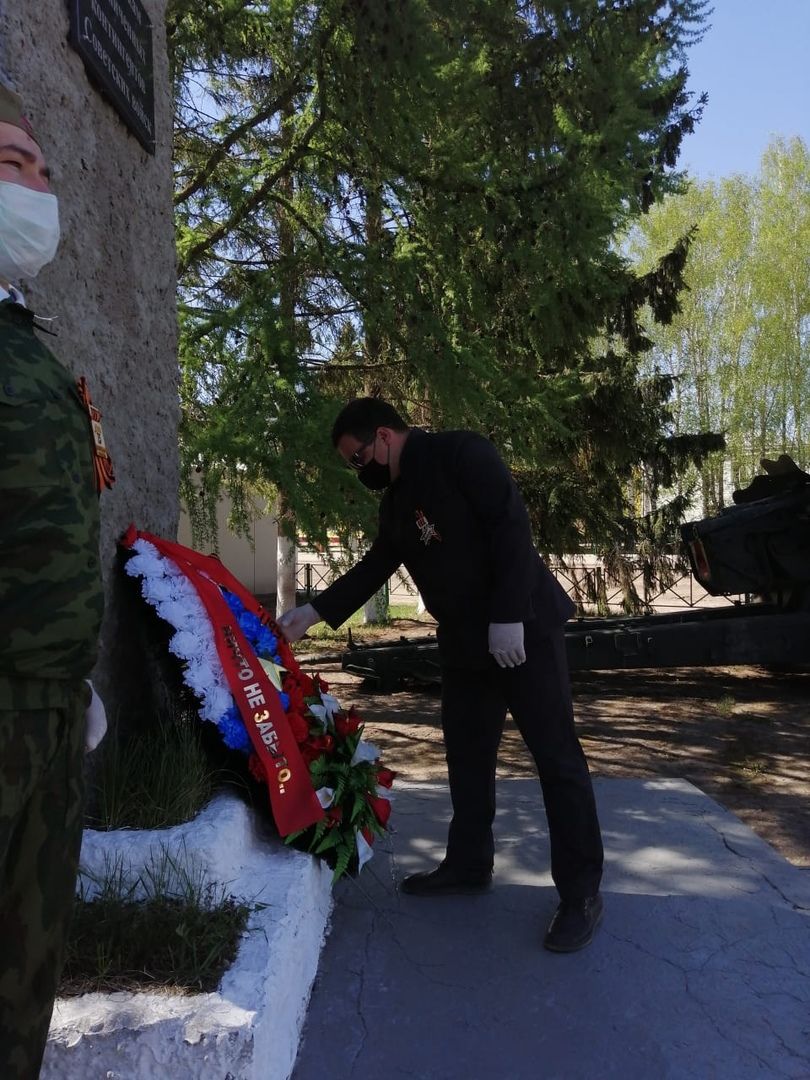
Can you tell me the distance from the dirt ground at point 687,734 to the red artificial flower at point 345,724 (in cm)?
204

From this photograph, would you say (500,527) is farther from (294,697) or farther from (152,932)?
(152,932)

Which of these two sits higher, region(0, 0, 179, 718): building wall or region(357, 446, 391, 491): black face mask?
region(0, 0, 179, 718): building wall

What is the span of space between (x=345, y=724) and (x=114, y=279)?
1623 mm

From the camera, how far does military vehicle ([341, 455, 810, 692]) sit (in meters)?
7.41

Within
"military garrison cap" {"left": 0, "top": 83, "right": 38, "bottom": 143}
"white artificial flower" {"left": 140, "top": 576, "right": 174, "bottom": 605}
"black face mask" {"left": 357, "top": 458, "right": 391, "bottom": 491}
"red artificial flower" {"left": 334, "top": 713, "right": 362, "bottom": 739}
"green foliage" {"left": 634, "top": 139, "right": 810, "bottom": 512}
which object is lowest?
"red artificial flower" {"left": 334, "top": 713, "right": 362, "bottom": 739}

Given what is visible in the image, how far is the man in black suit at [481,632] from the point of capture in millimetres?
2844

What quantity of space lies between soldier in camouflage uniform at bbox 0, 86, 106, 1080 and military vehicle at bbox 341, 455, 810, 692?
6068 mm

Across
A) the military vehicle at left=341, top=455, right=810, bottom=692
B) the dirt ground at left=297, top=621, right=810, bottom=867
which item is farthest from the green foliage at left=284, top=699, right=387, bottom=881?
the military vehicle at left=341, top=455, right=810, bottom=692

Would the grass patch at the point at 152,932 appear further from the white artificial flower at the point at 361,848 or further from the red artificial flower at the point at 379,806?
the red artificial flower at the point at 379,806

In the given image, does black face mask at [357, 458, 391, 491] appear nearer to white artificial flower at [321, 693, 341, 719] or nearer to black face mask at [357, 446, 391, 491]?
black face mask at [357, 446, 391, 491]

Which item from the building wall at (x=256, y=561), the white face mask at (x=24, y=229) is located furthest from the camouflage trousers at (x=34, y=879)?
the building wall at (x=256, y=561)

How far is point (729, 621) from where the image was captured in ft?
24.3

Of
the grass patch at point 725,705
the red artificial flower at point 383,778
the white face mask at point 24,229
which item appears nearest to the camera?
the white face mask at point 24,229

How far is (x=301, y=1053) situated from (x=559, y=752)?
3.74 ft
